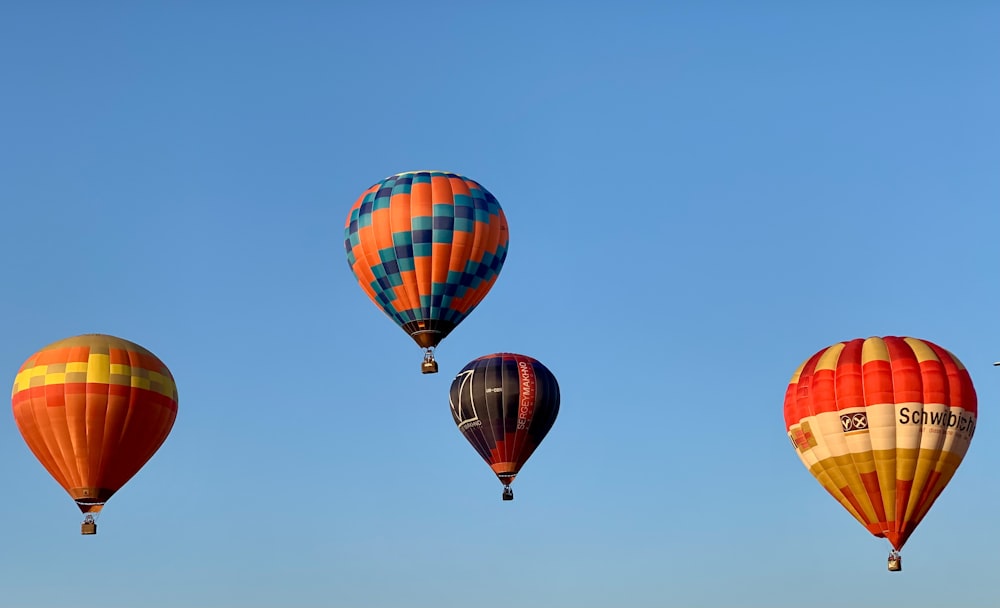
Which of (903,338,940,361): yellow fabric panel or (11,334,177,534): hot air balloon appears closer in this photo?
(903,338,940,361): yellow fabric panel

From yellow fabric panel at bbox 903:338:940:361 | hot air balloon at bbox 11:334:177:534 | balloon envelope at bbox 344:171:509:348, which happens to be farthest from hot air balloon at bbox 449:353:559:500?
yellow fabric panel at bbox 903:338:940:361

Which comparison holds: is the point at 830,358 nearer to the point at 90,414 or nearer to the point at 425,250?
the point at 425,250

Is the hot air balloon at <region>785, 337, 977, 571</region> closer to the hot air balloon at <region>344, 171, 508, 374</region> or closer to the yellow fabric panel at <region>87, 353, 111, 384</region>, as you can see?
the hot air balloon at <region>344, 171, 508, 374</region>

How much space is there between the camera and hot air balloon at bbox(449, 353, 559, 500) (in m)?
63.3

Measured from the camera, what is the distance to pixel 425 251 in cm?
5906

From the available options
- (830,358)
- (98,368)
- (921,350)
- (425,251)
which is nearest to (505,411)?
(425,251)

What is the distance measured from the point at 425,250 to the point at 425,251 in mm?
30

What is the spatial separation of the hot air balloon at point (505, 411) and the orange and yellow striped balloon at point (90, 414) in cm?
1082

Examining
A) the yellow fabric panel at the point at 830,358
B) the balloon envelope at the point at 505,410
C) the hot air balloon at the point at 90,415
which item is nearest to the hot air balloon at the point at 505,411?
the balloon envelope at the point at 505,410

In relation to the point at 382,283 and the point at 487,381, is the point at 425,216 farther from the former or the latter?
the point at 487,381

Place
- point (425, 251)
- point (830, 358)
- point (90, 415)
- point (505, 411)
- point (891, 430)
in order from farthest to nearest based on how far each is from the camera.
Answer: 1. point (505, 411)
2. point (425, 251)
3. point (90, 415)
4. point (830, 358)
5. point (891, 430)

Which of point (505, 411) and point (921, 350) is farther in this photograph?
point (505, 411)

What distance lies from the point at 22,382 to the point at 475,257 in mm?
14023

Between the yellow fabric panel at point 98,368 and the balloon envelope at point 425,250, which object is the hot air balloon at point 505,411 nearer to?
the balloon envelope at point 425,250
